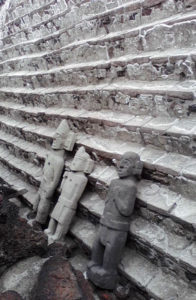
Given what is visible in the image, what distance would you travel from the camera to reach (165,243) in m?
2.47

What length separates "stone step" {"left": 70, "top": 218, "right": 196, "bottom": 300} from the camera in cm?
229

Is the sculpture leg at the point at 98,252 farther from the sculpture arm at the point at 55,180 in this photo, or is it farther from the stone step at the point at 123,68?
the stone step at the point at 123,68

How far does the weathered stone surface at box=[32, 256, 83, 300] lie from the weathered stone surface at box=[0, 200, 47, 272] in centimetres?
40

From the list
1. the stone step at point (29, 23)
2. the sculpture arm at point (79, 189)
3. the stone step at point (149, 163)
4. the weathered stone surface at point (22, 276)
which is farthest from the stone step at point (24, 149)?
the stone step at point (29, 23)

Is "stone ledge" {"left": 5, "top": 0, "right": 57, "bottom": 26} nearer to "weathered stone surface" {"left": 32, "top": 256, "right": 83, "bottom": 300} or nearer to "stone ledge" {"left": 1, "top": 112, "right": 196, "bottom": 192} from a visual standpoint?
"stone ledge" {"left": 1, "top": 112, "right": 196, "bottom": 192}

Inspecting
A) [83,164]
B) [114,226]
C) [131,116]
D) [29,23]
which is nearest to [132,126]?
[131,116]

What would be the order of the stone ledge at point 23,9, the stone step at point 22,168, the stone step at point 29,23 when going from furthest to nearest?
the stone ledge at point 23,9 → the stone step at point 29,23 → the stone step at point 22,168

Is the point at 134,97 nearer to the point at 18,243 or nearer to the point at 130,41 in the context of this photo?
the point at 130,41

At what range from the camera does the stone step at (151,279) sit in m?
2.29

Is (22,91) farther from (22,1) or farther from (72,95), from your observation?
(22,1)

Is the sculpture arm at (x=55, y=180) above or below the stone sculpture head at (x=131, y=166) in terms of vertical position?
below

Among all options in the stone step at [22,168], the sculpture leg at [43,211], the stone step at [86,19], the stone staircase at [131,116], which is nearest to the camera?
the stone staircase at [131,116]

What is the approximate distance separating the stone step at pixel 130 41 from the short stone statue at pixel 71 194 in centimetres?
142

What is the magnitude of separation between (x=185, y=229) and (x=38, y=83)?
13.3 ft
